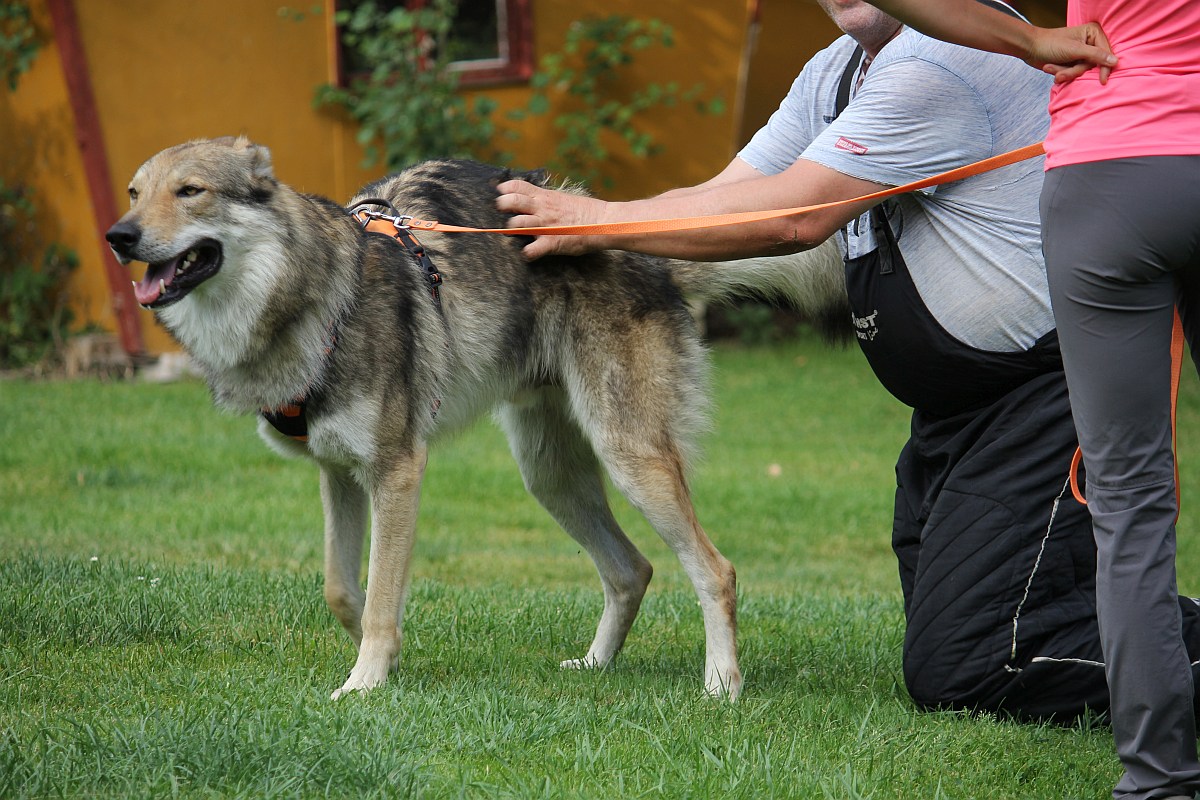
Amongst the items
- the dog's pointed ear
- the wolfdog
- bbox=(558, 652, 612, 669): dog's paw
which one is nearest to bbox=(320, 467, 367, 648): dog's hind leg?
the wolfdog

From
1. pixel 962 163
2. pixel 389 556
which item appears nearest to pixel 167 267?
pixel 389 556

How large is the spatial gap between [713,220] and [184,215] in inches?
57.4

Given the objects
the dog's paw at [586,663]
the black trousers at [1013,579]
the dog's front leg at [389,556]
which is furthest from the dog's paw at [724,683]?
the dog's front leg at [389,556]

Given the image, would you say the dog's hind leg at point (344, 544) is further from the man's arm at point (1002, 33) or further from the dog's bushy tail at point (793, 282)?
the man's arm at point (1002, 33)

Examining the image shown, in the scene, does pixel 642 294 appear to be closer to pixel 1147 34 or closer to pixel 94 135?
pixel 1147 34

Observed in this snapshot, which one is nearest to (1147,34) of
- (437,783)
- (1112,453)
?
(1112,453)

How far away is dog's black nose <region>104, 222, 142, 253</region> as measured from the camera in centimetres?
320

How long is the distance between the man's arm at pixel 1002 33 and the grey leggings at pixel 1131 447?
9.3 inches

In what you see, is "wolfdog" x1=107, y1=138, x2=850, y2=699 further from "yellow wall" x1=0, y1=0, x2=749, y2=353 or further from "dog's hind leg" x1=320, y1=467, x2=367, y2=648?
"yellow wall" x1=0, y1=0, x2=749, y2=353

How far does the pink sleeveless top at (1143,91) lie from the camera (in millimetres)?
2295

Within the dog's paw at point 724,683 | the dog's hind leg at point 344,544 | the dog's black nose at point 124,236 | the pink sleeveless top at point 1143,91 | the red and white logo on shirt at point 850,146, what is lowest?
the dog's paw at point 724,683

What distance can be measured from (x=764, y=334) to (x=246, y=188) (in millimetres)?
9286

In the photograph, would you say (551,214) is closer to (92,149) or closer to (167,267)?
(167,267)

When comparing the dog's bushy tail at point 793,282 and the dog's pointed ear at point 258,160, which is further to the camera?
the dog's bushy tail at point 793,282
